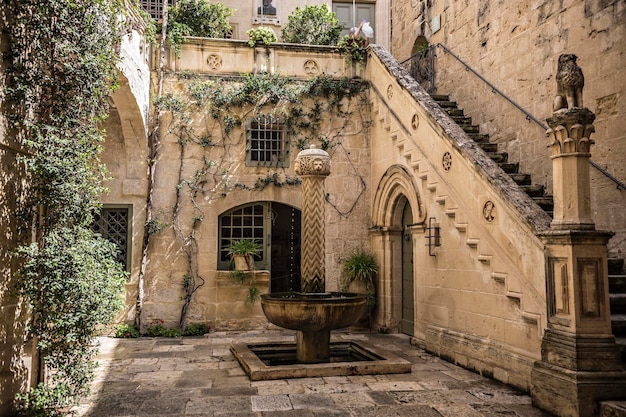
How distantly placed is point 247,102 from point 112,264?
226 inches

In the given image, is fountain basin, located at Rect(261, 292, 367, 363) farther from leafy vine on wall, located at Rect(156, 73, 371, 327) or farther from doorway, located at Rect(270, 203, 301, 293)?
doorway, located at Rect(270, 203, 301, 293)

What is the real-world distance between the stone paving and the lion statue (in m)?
2.92

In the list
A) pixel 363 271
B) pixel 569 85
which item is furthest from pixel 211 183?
pixel 569 85

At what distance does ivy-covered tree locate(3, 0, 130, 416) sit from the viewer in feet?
15.9

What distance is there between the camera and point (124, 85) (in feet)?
28.1

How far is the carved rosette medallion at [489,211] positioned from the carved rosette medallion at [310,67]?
540 cm

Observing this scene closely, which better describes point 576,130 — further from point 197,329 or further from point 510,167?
point 197,329

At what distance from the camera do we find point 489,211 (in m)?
6.52

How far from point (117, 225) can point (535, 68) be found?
760cm

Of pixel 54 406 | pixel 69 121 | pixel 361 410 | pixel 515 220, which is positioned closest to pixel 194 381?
pixel 54 406

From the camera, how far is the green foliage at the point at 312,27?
38.8 ft

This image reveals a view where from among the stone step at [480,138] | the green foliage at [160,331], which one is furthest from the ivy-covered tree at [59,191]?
the stone step at [480,138]

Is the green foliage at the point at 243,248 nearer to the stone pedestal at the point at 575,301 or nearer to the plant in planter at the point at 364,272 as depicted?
the plant in planter at the point at 364,272

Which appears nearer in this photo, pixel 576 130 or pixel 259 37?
pixel 576 130
